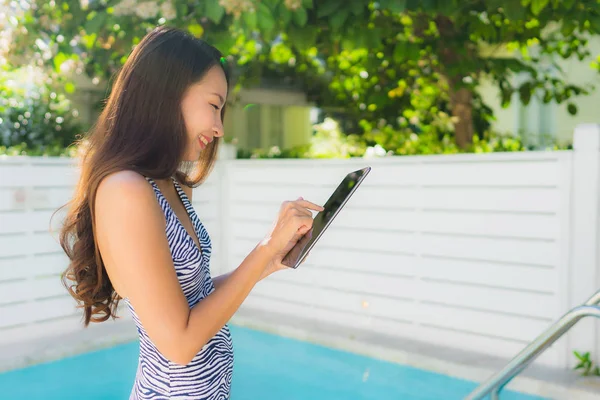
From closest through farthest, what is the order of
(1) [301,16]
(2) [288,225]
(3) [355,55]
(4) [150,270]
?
(4) [150,270]
(2) [288,225]
(1) [301,16]
(3) [355,55]

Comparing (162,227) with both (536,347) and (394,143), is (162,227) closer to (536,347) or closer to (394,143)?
(536,347)

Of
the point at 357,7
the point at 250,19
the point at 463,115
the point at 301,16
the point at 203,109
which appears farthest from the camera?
the point at 463,115

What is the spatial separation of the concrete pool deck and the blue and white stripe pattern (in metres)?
2.97

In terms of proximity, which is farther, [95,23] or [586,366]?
[95,23]

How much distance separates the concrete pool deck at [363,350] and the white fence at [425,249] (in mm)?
160

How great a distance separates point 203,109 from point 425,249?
3744 millimetres

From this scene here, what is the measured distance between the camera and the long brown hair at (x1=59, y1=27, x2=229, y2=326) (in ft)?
4.43

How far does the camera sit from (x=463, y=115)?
7.25 meters

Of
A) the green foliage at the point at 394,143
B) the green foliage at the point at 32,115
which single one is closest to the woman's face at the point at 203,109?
the green foliage at the point at 394,143

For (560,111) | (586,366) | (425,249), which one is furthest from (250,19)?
(560,111)

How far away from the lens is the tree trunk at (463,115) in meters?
7.23

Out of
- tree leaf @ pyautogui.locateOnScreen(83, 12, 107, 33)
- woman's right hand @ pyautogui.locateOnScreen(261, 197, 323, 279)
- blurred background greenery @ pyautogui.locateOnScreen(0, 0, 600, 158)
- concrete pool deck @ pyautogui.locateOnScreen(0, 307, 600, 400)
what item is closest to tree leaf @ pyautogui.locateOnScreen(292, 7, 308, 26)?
blurred background greenery @ pyautogui.locateOnScreen(0, 0, 600, 158)

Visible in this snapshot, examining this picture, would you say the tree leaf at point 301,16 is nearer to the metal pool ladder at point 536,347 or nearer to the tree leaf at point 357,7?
the tree leaf at point 357,7

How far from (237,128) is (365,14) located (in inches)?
438
